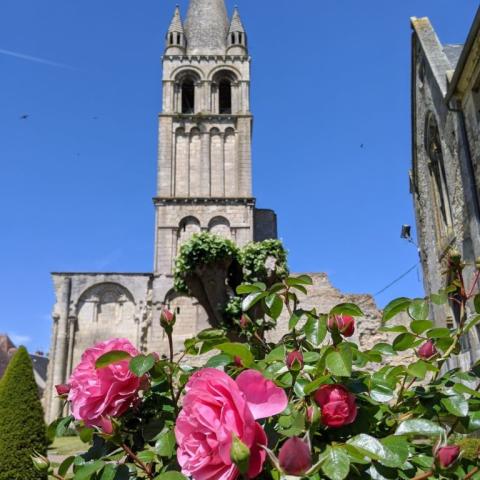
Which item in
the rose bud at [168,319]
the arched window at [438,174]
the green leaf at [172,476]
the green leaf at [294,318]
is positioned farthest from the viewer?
the arched window at [438,174]

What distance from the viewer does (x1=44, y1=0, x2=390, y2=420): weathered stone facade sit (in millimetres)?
27812

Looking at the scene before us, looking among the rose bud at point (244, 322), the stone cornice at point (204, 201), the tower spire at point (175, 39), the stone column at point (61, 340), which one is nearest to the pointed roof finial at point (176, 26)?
the tower spire at point (175, 39)

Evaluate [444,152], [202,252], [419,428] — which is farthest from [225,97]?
[419,428]

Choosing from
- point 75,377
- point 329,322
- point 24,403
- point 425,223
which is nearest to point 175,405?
point 75,377

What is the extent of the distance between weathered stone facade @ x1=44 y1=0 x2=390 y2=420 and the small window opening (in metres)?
0.16

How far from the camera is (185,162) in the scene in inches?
1197

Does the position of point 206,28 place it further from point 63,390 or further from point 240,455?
point 240,455

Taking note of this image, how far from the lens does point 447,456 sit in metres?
1.15

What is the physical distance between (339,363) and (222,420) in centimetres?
42

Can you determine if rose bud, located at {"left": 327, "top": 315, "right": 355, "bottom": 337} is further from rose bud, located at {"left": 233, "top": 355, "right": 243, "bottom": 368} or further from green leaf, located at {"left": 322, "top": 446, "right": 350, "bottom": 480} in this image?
green leaf, located at {"left": 322, "top": 446, "right": 350, "bottom": 480}

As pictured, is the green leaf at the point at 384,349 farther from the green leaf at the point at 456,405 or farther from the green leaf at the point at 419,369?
the green leaf at the point at 456,405

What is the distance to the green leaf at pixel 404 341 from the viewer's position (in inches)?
70.9

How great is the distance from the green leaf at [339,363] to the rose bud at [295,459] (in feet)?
1.26

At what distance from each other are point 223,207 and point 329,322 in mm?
27603
